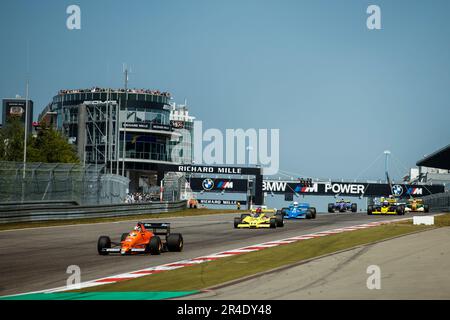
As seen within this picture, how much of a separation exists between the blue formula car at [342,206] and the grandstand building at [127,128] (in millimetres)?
34555

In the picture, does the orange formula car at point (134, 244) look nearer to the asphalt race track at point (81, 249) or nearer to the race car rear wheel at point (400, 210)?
the asphalt race track at point (81, 249)

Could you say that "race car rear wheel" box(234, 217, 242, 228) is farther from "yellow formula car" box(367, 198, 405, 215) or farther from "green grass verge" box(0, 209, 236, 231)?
"yellow formula car" box(367, 198, 405, 215)

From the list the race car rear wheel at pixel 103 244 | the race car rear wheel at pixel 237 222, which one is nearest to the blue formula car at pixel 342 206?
the race car rear wheel at pixel 237 222

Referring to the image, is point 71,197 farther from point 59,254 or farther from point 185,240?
point 59,254

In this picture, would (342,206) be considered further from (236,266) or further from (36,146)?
(236,266)

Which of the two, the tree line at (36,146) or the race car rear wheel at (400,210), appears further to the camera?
the tree line at (36,146)

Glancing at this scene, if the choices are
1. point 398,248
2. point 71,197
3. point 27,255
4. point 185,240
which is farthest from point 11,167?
point 398,248

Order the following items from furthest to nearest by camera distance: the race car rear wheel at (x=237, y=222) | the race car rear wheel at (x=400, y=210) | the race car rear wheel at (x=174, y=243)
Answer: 1. the race car rear wheel at (x=400, y=210)
2. the race car rear wheel at (x=237, y=222)
3. the race car rear wheel at (x=174, y=243)

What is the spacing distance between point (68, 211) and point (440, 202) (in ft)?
107

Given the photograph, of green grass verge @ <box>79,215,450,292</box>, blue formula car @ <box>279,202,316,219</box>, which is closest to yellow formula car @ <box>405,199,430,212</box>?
blue formula car @ <box>279,202,316,219</box>

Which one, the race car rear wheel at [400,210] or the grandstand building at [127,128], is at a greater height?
the grandstand building at [127,128]

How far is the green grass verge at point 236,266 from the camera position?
12.6 metres
